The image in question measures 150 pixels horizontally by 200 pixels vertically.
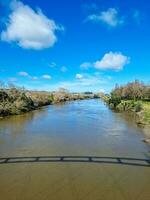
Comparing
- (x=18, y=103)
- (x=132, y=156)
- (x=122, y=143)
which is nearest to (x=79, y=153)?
(x=132, y=156)

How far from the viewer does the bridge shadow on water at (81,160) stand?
15.3 metres

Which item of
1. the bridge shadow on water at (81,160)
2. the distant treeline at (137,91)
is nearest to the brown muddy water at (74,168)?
the bridge shadow on water at (81,160)

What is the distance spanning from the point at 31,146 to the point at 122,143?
23.2 ft

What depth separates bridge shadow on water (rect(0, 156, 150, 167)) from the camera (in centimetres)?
1527

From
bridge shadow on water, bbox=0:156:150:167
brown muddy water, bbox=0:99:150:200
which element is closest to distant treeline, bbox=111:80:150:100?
brown muddy water, bbox=0:99:150:200

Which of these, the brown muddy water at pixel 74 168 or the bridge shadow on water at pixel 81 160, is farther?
the bridge shadow on water at pixel 81 160

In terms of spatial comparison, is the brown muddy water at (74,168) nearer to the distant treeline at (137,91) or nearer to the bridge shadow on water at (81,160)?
the bridge shadow on water at (81,160)

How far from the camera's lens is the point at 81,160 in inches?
615

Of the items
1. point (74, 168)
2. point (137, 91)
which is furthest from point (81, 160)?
point (137, 91)

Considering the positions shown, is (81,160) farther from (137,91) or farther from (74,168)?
(137,91)

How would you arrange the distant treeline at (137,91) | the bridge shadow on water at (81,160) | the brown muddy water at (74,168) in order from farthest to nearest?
the distant treeline at (137,91), the bridge shadow on water at (81,160), the brown muddy water at (74,168)

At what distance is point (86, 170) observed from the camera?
13.7m

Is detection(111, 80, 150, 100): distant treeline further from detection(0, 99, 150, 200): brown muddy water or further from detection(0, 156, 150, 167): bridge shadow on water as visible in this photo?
detection(0, 156, 150, 167): bridge shadow on water

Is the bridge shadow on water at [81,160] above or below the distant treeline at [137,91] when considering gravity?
below
